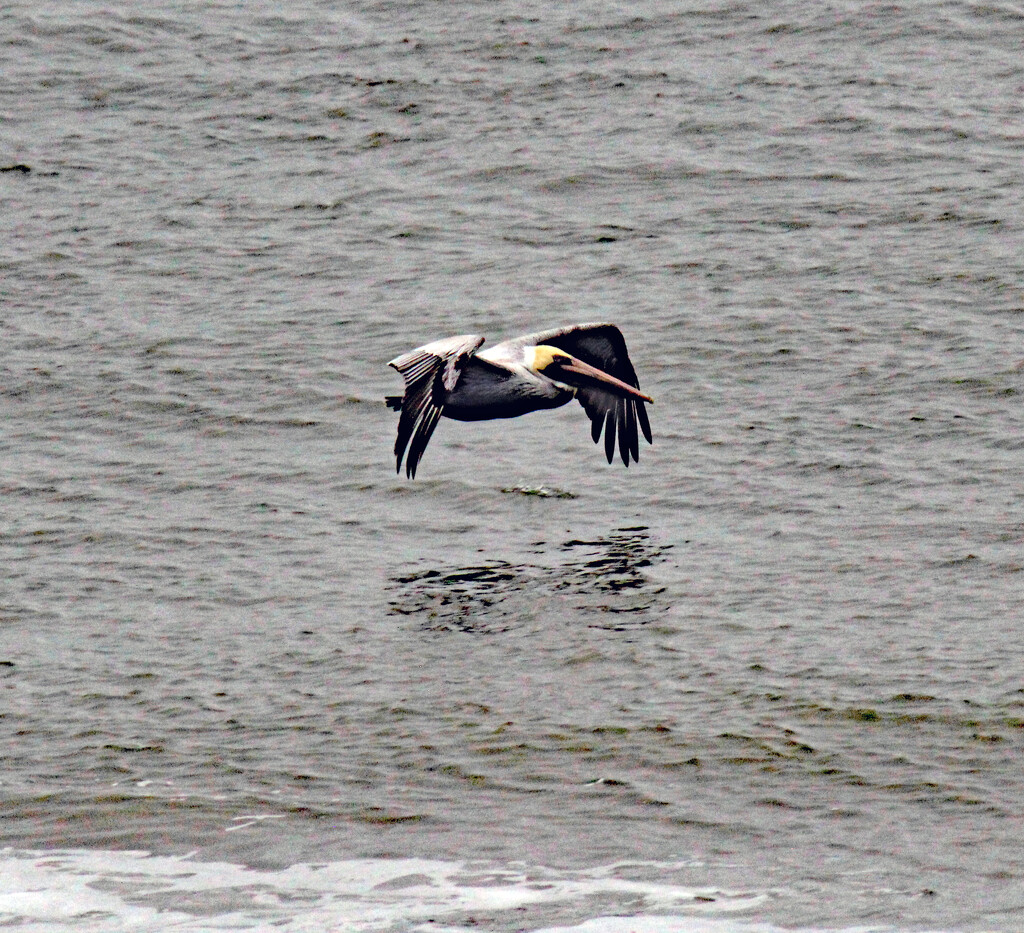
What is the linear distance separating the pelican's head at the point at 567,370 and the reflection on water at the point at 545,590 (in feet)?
6.21

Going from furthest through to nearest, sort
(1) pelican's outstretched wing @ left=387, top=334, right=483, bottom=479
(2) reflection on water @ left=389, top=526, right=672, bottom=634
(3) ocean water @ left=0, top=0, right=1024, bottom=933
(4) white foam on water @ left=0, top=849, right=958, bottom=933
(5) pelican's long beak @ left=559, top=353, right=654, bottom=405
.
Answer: (5) pelican's long beak @ left=559, top=353, right=654, bottom=405, (1) pelican's outstretched wing @ left=387, top=334, right=483, bottom=479, (2) reflection on water @ left=389, top=526, right=672, bottom=634, (3) ocean water @ left=0, top=0, right=1024, bottom=933, (4) white foam on water @ left=0, top=849, right=958, bottom=933

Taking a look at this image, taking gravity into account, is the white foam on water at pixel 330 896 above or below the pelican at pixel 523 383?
below

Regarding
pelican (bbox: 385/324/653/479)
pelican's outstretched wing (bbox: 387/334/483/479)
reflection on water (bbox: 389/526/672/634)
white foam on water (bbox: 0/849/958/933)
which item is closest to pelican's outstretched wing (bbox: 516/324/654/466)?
pelican (bbox: 385/324/653/479)

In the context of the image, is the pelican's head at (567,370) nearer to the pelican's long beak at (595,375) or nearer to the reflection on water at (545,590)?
the pelican's long beak at (595,375)

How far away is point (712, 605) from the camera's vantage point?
12.5m

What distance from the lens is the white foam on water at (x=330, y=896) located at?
8.38 metres

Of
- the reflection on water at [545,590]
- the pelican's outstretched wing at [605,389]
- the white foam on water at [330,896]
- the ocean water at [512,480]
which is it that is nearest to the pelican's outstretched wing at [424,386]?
the ocean water at [512,480]

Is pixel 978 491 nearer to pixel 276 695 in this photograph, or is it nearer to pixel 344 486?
pixel 344 486

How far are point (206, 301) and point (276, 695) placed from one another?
9.16m

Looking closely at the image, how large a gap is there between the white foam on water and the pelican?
5132mm

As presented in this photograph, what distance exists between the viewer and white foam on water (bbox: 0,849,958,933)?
8375mm

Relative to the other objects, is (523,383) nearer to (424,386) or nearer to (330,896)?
(424,386)

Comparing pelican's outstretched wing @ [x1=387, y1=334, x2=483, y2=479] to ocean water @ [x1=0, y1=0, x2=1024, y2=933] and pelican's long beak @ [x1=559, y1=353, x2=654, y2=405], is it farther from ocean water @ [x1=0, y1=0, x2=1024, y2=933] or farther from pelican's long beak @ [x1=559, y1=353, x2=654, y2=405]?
pelican's long beak @ [x1=559, y1=353, x2=654, y2=405]

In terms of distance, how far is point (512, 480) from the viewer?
50.2ft
